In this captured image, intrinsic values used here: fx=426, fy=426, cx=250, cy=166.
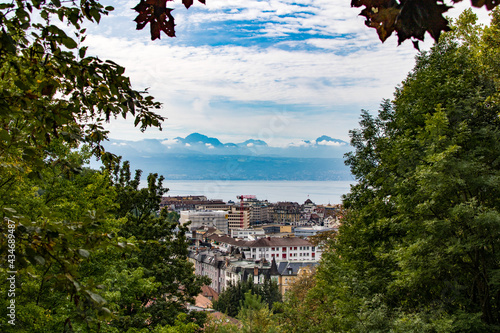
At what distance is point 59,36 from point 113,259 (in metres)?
9.72

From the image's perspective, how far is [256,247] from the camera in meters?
91.2

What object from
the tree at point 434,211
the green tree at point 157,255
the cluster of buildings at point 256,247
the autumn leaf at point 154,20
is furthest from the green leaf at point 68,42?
the cluster of buildings at point 256,247

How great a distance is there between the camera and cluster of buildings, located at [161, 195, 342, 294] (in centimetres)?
6650

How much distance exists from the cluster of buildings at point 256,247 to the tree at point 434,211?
7.59m

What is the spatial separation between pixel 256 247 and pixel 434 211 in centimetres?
8195

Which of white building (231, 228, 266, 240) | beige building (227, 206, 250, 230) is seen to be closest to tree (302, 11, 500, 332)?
white building (231, 228, 266, 240)

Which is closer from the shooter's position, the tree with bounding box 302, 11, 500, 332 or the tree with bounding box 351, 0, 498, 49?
the tree with bounding box 351, 0, 498, 49

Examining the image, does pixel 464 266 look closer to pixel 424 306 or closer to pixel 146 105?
pixel 424 306

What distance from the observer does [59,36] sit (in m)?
3.08

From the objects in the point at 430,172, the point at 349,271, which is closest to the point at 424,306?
the point at 349,271

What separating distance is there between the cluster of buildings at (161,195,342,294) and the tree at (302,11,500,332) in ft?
24.9

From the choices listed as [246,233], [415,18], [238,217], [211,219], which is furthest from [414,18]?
[211,219]

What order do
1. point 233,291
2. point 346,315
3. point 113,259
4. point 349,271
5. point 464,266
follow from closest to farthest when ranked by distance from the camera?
1. point 464,266
2. point 113,259
3. point 346,315
4. point 349,271
5. point 233,291

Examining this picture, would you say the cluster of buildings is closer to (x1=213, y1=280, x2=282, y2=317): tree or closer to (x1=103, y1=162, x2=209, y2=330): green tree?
(x1=103, y1=162, x2=209, y2=330): green tree
